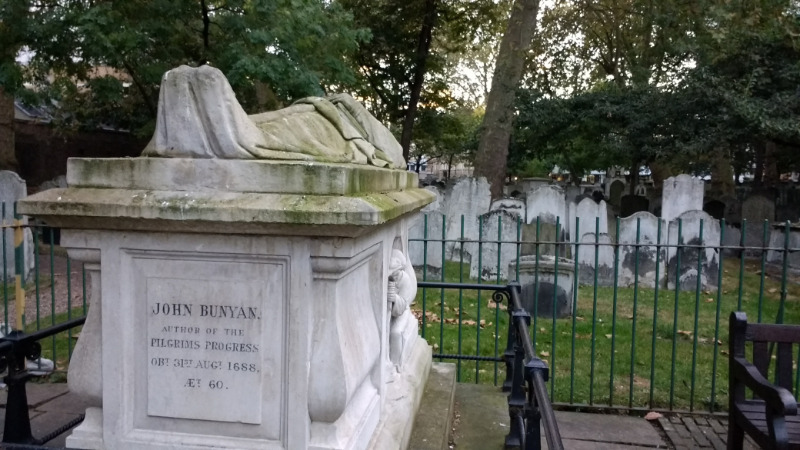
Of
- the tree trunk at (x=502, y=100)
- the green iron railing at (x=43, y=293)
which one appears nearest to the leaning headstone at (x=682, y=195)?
the tree trunk at (x=502, y=100)

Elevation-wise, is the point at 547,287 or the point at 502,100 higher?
the point at 502,100

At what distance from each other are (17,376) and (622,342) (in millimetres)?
5893

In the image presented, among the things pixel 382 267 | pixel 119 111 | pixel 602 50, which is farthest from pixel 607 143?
pixel 382 267

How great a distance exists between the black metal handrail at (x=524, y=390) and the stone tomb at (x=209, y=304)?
725 millimetres

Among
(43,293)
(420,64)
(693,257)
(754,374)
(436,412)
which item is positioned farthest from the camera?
(420,64)

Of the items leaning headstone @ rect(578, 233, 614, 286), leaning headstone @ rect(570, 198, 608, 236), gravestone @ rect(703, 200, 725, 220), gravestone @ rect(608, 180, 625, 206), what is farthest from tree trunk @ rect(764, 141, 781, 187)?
leaning headstone @ rect(578, 233, 614, 286)

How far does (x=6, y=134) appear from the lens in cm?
1390

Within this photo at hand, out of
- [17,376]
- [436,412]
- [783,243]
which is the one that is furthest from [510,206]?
[17,376]

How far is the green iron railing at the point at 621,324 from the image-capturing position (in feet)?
15.7

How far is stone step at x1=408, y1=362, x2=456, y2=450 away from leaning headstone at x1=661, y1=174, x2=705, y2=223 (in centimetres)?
990

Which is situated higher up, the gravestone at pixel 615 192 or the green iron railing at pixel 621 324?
the gravestone at pixel 615 192

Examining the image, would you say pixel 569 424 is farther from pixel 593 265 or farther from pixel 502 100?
pixel 502 100

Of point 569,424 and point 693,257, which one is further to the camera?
point 693,257

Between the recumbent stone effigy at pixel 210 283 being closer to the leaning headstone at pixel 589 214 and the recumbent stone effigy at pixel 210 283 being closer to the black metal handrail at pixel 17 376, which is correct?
the black metal handrail at pixel 17 376
